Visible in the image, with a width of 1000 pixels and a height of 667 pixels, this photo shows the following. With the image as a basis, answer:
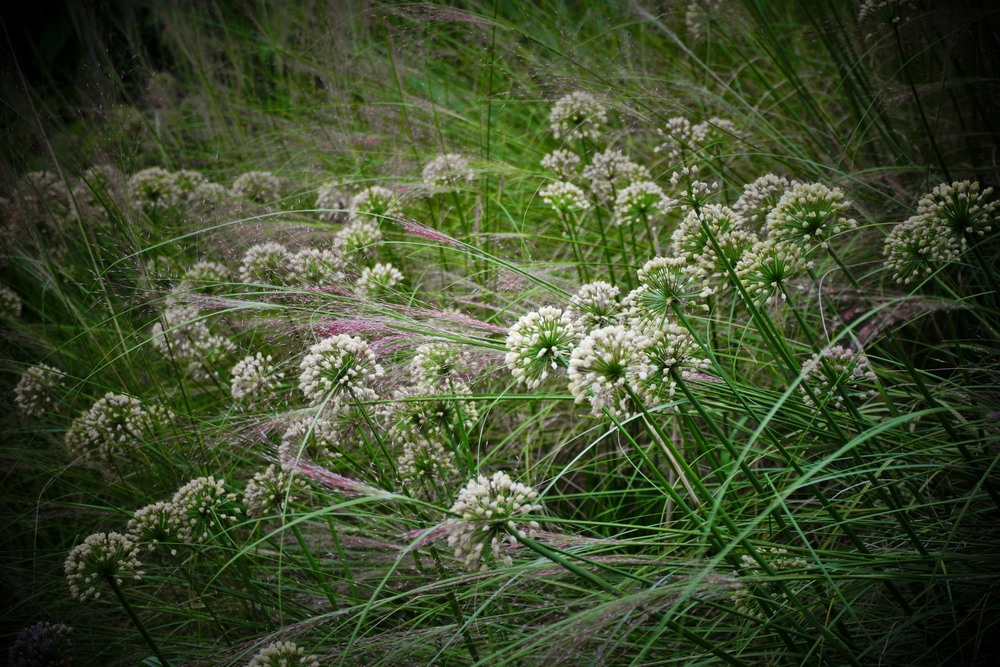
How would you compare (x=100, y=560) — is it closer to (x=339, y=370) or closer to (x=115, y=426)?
(x=115, y=426)

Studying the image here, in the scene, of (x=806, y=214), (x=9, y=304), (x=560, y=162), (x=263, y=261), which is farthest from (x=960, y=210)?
(x=9, y=304)

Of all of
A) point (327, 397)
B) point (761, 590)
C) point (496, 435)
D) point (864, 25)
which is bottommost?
point (496, 435)

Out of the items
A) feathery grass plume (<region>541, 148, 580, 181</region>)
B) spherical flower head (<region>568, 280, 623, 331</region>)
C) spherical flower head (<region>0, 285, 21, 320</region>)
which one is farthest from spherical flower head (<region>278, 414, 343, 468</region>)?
spherical flower head (<region>0, 285, 21, 320</region>)

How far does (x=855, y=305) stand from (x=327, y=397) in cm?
175

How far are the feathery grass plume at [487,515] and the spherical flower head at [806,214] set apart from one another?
2.52 feet

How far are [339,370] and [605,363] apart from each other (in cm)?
59

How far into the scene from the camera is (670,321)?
1414 millimetres

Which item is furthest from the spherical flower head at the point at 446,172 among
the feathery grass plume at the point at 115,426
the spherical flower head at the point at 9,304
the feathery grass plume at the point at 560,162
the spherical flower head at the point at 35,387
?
the spherical flower head at the point at 9,304

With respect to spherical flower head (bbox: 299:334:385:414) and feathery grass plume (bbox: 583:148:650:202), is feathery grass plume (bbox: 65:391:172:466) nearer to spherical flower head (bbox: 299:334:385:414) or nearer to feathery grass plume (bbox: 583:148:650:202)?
spherical flower head (bbox: 299:334:385:414)

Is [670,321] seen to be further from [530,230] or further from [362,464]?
[530,230]

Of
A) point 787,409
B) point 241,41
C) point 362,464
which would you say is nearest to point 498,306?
point 362,464

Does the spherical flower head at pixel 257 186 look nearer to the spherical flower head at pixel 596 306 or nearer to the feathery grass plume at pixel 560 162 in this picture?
the feathery grass plume at pixel 560 162

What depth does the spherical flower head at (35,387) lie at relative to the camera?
2.25 m

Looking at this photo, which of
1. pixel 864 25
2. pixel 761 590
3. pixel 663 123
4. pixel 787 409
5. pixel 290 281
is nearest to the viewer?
pixel 761 590
